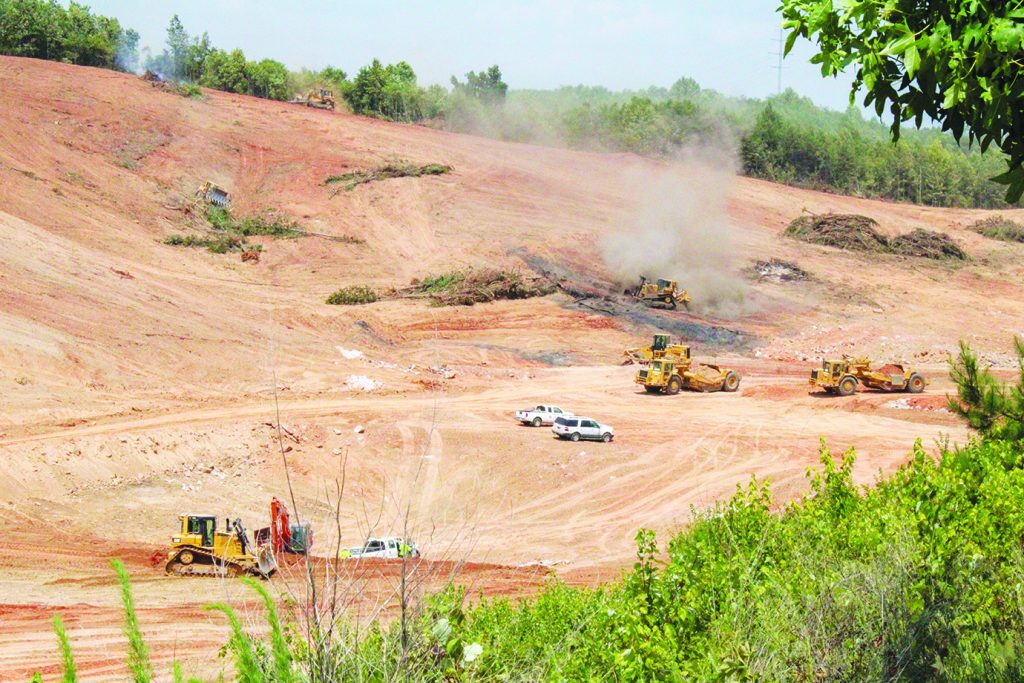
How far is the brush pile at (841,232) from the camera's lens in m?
63.2

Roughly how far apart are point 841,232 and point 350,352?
3514cm

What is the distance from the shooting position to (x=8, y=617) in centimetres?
1722

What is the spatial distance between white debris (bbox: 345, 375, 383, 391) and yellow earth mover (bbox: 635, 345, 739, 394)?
951 cm

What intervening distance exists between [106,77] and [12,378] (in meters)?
44.1

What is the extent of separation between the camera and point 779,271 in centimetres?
5766

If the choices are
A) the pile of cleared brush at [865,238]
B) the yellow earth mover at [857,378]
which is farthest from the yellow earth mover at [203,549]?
the pile of cleared brush at [865,238]

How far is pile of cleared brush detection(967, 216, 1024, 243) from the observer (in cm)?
6775

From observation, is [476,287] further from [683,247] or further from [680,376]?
[680,376]

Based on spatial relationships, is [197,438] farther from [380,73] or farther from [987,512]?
[380,73]

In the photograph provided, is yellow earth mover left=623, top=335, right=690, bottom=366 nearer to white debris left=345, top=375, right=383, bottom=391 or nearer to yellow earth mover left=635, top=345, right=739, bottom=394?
yellow earth mover left=635, top=345, right=739, bottom=394

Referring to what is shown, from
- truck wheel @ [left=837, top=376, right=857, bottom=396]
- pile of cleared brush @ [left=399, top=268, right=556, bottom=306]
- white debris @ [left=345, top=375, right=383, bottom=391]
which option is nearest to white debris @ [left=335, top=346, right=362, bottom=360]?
white debris @ [left=345, top=375, right=383, bottom=391]

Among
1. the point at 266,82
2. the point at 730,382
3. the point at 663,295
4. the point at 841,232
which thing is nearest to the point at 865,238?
the point at 841,232

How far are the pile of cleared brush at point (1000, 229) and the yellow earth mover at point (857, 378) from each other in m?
31.8

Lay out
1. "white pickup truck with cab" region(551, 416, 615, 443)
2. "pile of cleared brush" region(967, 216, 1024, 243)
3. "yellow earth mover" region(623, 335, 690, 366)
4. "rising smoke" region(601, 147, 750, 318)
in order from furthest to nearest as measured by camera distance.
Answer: "pile of cleared brush" region(967, 216, 1024, 243), "rising smoke" region(601, 147, 750, 318), "yellow earth mover" region(623, 335, 690, 366), "white pickup truck with cab" region(551, 416, 615, 443)
